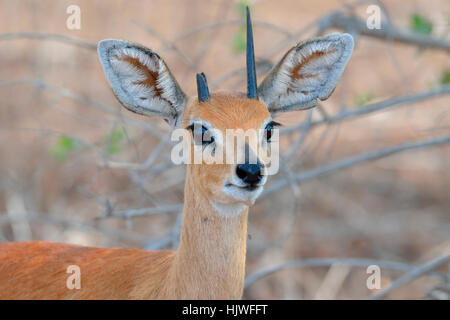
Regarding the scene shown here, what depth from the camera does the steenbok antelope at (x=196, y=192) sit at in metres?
3.65

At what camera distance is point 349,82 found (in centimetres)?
1130

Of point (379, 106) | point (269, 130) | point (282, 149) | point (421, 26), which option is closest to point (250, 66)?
point (269, 130)

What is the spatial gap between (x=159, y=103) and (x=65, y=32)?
325 inches

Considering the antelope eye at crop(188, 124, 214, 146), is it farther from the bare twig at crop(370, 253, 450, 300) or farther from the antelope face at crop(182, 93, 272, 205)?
the bare twig at crop(370, 253, 450, 300)

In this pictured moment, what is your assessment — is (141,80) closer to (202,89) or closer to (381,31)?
(202,89)

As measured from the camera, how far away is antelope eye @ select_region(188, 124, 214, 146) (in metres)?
3.66

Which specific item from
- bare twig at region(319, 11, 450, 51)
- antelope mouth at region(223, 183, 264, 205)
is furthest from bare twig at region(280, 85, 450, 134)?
antelope mouth at region(223, 183, 264, 205)

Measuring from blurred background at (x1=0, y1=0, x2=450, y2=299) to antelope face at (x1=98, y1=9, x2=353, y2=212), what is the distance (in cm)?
70

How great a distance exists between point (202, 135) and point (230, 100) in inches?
9.9

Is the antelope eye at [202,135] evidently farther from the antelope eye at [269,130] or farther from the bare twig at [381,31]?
the bare twig at [381,31]

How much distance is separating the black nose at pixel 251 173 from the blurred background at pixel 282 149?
1477 millimetres

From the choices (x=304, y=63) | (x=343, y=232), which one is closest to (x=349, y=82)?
(x=343, y=232)

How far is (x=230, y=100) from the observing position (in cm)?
378
